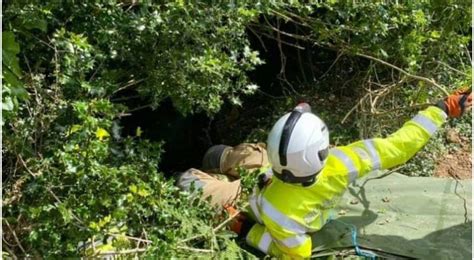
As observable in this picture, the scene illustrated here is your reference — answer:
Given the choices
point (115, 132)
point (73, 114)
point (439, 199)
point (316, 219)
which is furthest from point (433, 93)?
point (73, 114)

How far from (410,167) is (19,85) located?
127 inches

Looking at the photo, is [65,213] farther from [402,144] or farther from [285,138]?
[402,144]

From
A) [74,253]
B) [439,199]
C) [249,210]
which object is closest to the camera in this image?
[74,253]

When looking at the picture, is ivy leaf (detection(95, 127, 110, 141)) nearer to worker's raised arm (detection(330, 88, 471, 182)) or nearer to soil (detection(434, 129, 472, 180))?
worker's raised arm (detection(330, 88, 471, 182))

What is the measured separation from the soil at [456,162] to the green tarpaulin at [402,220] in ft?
3.89

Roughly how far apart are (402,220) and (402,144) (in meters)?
0.57

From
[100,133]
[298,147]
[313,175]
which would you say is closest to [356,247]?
[313,175]

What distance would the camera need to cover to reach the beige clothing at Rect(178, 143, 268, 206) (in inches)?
147

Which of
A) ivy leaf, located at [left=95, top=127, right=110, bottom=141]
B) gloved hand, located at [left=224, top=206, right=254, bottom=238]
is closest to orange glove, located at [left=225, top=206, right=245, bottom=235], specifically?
gloved hand, located at [left=224, top=206, right=254, bottom=238]

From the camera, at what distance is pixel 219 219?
139 inches

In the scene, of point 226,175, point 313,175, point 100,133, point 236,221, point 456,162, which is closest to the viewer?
point 100,133

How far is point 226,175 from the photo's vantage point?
429 centimetres

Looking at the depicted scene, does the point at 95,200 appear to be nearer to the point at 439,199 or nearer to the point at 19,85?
the point at 19,85

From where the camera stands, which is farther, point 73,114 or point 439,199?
point 439,199
